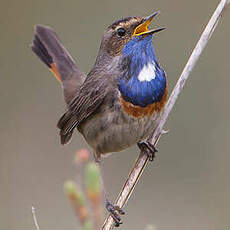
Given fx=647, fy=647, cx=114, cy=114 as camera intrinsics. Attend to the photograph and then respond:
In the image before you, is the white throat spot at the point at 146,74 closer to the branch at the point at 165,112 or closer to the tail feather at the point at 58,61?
the branch at the point at 165,112

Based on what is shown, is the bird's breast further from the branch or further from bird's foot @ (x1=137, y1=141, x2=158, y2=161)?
bird's foot @ (x1=137, y1=141, x2=158, y2=161)

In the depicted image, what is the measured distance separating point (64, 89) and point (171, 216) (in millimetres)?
1618

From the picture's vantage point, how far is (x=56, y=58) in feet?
21.4

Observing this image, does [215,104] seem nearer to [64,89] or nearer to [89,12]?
[64,89]

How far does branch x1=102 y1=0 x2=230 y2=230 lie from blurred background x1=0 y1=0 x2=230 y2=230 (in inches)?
36.5

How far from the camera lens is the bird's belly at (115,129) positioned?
4.82 m

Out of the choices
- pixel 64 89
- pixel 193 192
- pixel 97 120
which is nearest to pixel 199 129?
pixel 193 192

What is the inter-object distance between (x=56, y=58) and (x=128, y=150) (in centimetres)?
161

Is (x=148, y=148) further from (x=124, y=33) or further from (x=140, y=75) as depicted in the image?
(x=124, y=33)

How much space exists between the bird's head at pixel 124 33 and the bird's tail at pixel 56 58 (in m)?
1.30

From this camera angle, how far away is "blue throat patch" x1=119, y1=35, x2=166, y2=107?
4770 millimetres

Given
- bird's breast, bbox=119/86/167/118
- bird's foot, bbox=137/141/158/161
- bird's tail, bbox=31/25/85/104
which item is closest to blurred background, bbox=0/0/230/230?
bird's foot, bbox=137/141/158/161

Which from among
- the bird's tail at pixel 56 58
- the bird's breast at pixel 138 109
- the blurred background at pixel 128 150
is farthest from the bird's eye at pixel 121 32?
the blurred background at pixel 128 150

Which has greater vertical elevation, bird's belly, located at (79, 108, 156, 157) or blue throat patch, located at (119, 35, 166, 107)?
blue throat patch, located at (119, 35, 166, 107)
